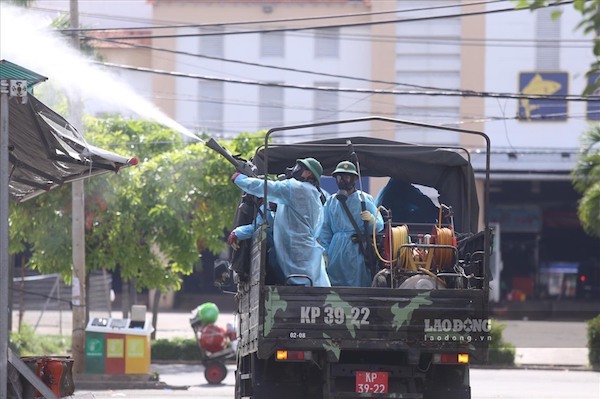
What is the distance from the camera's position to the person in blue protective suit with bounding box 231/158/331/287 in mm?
10562

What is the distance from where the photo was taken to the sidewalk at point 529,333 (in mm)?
27844

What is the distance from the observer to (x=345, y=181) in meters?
11.3

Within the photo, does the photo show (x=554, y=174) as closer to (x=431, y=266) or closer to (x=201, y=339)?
(x=201, y=339)

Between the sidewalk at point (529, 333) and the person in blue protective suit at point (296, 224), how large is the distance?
1708 centimetres

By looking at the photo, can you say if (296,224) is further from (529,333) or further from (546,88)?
(546,88)

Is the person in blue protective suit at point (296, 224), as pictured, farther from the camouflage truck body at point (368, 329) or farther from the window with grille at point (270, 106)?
the window with grille at point (270, 106)

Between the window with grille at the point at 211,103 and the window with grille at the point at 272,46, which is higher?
the window with grille at the point at 272,46

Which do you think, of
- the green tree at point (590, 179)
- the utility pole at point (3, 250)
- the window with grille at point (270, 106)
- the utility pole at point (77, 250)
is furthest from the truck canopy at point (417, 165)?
the window with grille at point (270, 106)

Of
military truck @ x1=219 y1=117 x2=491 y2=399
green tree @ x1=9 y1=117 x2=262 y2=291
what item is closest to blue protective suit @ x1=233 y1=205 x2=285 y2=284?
military truck @ x1=219 y1=117 x2=491 y2=399

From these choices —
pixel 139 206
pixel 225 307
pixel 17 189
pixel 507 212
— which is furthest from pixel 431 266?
pixel 507 212

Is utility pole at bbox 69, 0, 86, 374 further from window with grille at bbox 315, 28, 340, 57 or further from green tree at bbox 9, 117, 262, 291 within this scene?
window with grille at bbox 315, 28, 340, 57

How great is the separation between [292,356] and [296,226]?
50.7 inches

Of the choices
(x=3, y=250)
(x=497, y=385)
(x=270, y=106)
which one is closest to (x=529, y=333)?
(x=270, y=106)

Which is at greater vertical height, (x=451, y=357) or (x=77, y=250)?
(x=77, y=250)
